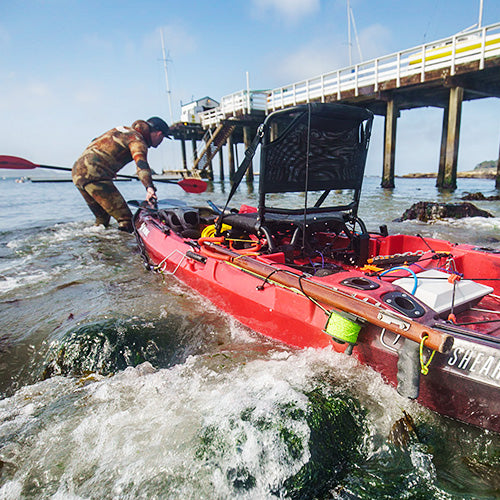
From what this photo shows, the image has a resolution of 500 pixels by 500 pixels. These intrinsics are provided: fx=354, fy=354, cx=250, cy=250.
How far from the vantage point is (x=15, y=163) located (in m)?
9.16

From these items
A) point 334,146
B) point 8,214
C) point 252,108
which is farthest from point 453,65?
point 8,214

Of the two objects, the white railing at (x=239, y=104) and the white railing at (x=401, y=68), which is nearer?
the white railing at (x=401, y=68)

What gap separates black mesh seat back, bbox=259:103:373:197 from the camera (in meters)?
3.25

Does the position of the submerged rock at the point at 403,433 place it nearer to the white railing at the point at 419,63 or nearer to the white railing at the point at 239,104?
the white railing at the point at 419,63

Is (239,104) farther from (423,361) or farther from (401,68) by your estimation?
(423,361)

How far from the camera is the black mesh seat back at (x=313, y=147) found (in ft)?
10.7

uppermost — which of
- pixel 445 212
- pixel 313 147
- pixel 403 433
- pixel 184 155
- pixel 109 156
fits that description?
pixel 184 155

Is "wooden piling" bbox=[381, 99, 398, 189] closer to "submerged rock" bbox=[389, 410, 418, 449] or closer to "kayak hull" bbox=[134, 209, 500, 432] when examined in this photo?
"kayak hull" bbox=[134, 209, 500, 432]

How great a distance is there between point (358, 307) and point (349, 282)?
14.5 inches

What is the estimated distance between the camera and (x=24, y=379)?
3145 millimetres

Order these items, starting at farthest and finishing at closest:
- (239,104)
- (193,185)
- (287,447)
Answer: (239,104)
(193,185)
(287,447)

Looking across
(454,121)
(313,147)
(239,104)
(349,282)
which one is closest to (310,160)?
(313,147)

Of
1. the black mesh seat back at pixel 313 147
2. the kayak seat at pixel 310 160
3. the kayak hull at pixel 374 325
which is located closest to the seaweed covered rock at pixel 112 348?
the kayak hull at pixel 374 325

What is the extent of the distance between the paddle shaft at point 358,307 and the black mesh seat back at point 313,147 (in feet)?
2.83
